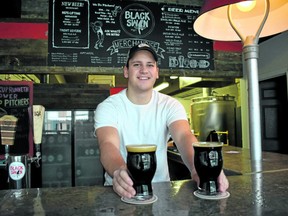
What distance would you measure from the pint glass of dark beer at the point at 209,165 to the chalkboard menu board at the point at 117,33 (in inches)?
99.8

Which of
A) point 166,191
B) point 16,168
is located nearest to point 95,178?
point 16,168

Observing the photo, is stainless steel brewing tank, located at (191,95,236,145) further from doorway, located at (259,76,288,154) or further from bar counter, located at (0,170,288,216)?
bar counter, located at (0,170,288,216)

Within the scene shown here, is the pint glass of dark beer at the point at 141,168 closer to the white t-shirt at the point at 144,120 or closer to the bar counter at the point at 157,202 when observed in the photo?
the bar counter at the point at 157,202

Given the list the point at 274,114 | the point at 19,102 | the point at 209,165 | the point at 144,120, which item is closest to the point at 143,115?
the point at 144,120

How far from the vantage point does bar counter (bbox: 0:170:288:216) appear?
734 millimetres

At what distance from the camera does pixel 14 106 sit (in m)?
3.41

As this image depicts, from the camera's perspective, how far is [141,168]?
0.84m

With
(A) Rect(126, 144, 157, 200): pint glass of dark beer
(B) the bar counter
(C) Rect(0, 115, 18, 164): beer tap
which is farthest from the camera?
(C) Rect(0, 115, 18, 164): beer tap

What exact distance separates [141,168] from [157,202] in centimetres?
11

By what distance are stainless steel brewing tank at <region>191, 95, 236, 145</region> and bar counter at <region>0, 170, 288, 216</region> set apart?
13.7 ft

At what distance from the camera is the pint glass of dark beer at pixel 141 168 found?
2.75 ft

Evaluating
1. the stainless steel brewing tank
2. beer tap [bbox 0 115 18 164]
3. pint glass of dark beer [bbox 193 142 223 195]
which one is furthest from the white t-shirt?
the stainless steel brewing tank

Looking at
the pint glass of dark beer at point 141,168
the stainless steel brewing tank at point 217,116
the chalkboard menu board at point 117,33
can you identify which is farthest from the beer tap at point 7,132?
the stainless steel brewing tank at point 217,116

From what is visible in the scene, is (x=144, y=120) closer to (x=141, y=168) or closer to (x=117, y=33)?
(x=141, y=168)
